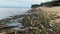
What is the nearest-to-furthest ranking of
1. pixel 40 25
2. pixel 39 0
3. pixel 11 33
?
pixel 11 33 < pixel 40 25 < pixel 39 0

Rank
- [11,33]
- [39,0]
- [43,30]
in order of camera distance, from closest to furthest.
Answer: [11,33] → [43,30] → [39,0]

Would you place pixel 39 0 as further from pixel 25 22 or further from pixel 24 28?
pixel 24 28

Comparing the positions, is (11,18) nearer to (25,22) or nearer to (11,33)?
(25,22)

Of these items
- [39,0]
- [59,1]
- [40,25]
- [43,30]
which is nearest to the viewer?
[43,30]

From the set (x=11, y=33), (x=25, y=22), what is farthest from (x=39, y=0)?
(x=11, y=33)

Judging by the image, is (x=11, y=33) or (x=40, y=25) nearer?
(x=11, y=33)

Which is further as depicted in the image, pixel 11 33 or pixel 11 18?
pixel 11 18

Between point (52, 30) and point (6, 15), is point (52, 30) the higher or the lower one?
the lower one

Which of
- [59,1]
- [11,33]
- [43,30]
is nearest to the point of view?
[11,33]

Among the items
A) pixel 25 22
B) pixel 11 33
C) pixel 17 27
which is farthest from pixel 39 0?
pixel 11 33
